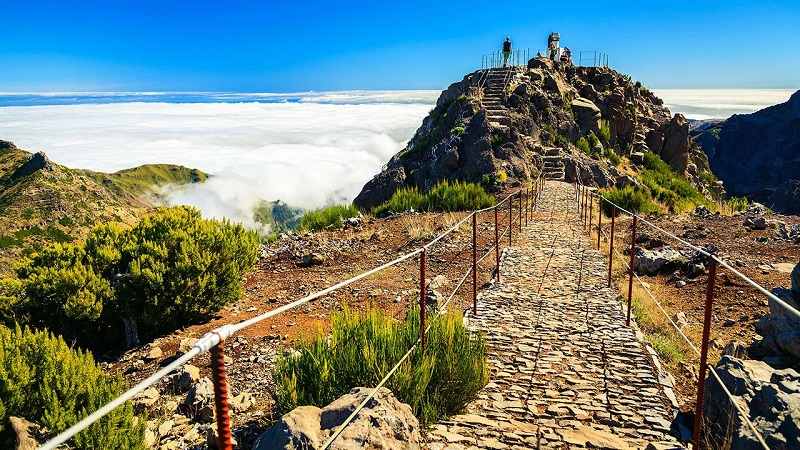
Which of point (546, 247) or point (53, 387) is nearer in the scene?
point (53, 387)

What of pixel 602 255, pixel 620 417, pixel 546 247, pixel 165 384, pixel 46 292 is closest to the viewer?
pixel 620 417

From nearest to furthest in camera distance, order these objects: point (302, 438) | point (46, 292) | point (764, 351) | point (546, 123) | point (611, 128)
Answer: point (302, 438), point (764, 351), point (46, 292), point (546, 123), point (611, 128)

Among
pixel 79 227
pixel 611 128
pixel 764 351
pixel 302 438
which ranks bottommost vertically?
pixel 79 227

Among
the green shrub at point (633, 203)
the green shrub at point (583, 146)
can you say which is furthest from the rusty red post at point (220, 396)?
the green shrub at point (583, 146)

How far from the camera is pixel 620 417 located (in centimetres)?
454

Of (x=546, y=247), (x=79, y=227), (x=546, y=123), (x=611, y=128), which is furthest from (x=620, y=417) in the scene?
(x=79, y=227)

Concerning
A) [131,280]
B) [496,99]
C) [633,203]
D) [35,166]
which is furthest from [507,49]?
[35,166]

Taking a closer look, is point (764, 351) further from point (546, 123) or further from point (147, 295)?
point (546, 123)

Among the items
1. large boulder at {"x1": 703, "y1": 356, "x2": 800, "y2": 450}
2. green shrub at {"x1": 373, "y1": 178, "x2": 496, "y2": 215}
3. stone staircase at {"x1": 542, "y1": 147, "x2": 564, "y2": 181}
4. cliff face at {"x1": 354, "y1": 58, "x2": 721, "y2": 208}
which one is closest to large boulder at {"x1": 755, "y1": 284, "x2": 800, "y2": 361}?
large boulder at {"x1": 703, "y1": 356, "x2": 800, "y2": 450}

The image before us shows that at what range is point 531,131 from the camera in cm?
2616

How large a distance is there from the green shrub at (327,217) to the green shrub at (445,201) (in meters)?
1.13

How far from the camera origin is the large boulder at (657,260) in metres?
9.59

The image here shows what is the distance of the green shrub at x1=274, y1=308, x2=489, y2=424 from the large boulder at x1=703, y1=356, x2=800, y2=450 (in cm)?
202

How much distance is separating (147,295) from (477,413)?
5500mm
